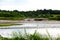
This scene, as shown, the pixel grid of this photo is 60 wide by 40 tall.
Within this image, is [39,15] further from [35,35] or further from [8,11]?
[35,35]

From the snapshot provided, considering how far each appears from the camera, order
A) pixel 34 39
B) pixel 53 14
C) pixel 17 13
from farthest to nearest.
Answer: pixel 17 13, pixel 53 14, pixel 34 39

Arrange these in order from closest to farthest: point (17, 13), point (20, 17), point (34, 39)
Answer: point (34, 39) → point (17, 13) → point (20, 17)

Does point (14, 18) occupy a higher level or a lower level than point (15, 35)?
lower

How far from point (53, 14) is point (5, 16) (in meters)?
5.09

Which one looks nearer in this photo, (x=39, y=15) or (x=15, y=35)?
(x=15, y=35)

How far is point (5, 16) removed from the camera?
70.1ft

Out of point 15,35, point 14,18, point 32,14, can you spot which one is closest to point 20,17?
point 14,18

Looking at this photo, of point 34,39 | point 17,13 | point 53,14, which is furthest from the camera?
point 17,13

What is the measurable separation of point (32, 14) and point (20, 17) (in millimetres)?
3073

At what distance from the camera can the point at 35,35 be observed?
709cm

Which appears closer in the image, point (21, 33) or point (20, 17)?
point (21, 33)

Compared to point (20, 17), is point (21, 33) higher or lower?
higher

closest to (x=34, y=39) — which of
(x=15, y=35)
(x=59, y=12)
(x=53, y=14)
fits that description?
(x=15, y=35)

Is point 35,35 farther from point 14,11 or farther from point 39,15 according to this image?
point 14,11
